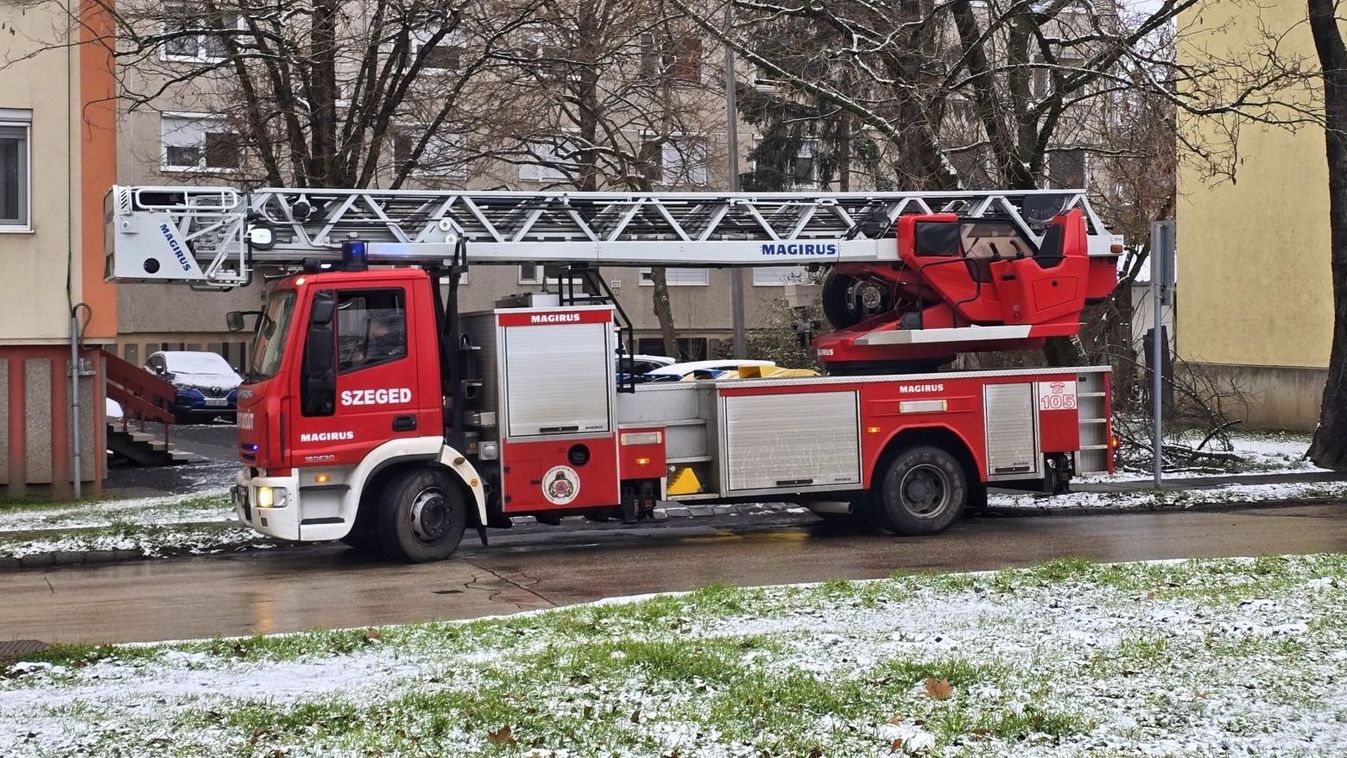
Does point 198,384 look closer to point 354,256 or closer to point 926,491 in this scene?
point 354,256

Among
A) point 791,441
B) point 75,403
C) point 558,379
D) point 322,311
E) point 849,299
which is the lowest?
point 791,441

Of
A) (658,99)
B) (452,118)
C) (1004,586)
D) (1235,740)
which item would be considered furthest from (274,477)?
(658,99)

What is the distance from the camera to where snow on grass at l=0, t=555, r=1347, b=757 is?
20.3 ft

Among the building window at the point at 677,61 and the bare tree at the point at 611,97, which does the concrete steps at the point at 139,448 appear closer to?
the bare tree at the point at 611,97

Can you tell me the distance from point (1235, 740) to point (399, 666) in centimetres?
405

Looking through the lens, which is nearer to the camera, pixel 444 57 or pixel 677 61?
pixel 444 57

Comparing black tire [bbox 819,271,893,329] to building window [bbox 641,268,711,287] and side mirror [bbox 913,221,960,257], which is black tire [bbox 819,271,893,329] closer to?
side mirror [bbox 913,221,960,257]

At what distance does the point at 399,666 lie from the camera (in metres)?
7.98

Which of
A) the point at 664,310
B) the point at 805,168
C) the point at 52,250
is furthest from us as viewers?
the point at 805,168

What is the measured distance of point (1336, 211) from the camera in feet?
69.7

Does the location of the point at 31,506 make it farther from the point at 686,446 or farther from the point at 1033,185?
the point at 1033,185

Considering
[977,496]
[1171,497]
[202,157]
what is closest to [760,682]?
[977,496]

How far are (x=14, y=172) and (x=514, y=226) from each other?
9666 millimetres

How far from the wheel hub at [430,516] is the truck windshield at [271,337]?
67.1 inches
